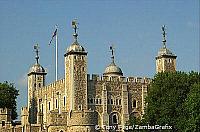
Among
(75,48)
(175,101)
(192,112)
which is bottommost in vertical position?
(192,112)

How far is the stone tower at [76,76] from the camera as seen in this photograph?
234 feet

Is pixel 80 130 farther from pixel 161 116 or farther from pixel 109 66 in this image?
pixel 109 66

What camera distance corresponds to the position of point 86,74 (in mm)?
72625

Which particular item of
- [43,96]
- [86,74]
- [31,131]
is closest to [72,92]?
[86,74]

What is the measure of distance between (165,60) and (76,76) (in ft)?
46.3

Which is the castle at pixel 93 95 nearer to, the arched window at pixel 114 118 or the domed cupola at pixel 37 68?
the arched window at pixel 114 118

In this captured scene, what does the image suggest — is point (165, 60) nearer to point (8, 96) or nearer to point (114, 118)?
point (114, 118)

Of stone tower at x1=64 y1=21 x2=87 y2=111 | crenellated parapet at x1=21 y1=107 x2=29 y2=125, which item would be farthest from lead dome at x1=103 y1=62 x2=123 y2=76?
crenellated parapet at x1=21 y1=107 x2=29 y2=125

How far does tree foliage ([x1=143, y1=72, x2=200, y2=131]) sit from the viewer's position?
188 feet

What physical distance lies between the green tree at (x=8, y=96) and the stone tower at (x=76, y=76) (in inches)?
447

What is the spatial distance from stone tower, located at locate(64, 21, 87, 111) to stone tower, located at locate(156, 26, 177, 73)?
40.1ft

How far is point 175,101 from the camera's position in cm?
6128

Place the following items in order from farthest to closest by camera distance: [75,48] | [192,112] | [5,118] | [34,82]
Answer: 1. [34,82]
2. [75,48]
3. [5,118]
4. [192,112]

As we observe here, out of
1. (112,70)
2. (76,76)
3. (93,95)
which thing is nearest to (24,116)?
(76,76)
